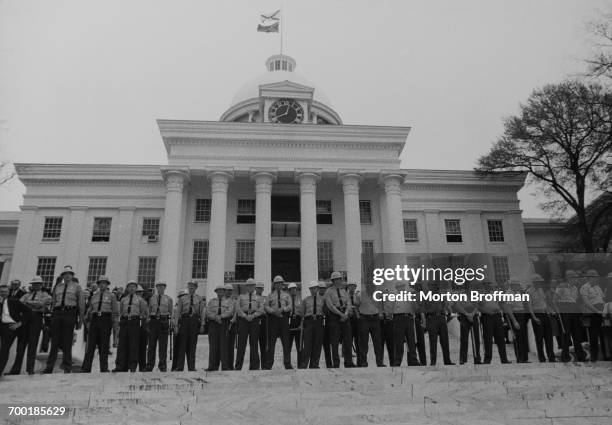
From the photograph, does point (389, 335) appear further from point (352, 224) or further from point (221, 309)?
point (352, 224)

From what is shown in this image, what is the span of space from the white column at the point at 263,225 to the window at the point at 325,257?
314 centimetres

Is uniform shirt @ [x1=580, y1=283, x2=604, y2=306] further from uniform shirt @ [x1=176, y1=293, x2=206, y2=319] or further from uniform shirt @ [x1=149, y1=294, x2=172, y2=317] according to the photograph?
uniform shirt @ [x1=149, y1=294, x2=172, y2=317]

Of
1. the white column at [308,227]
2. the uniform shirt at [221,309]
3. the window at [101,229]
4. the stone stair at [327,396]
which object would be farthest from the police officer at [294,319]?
the window at [101,229]

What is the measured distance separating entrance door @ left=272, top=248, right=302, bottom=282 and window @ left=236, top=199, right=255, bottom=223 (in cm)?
215

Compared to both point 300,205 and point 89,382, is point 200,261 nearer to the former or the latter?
point 300,205

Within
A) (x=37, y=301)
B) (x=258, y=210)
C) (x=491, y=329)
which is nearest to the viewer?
(x=37, y=301)

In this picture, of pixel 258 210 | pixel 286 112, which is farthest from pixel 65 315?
pixel 286 112

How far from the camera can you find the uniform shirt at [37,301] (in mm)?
9453

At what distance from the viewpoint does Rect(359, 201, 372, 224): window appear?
26.5 metres

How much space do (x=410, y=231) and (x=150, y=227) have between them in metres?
14.7

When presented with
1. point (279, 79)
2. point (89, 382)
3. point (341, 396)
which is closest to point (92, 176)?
point (279, 79)

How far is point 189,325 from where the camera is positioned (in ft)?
33.4

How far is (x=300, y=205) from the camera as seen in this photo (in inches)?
1006

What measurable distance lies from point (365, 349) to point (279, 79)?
3132 cm
